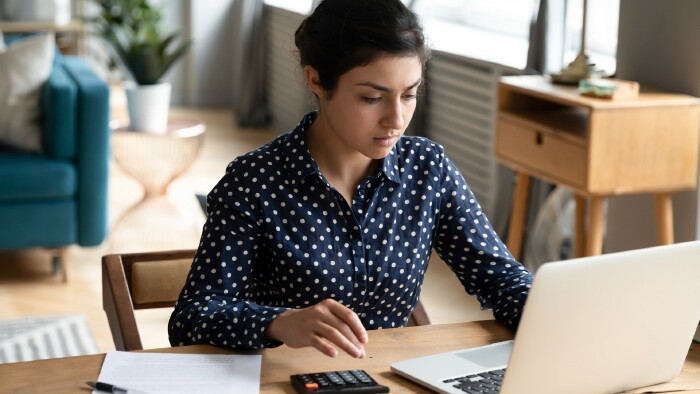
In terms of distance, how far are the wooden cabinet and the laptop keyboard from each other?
60.3 inches

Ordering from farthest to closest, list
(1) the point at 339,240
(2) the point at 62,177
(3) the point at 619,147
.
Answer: (2) the point at 62,177
(3) the point at 619,147
(1) the point at 339,240

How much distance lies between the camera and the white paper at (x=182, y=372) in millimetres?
1273

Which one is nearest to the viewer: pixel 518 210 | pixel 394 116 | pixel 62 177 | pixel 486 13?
pixel 394 116

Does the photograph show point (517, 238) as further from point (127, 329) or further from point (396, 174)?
point (127, 329)

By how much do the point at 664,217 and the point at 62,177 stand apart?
85.1 inches

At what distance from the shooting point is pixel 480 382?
132 centimetres

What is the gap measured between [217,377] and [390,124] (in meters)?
0.44

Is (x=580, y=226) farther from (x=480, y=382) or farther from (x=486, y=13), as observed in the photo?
(x=480, y=382)

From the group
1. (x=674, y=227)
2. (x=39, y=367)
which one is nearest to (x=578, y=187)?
(x=674, y=227)

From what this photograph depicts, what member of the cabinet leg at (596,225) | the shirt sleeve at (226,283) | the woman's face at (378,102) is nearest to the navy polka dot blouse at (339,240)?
the shirt sleeve at (226,283)

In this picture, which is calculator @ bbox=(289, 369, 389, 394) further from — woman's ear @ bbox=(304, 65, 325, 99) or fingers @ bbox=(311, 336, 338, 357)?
woman's ear @ bbox=(304, 65, 325, 99)

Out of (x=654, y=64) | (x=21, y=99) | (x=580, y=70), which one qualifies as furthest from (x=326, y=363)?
(x=21, y=99)

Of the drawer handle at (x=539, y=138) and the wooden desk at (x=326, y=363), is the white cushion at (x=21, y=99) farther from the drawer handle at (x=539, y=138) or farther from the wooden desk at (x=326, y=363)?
the wooden desk at (x=326, y=363)

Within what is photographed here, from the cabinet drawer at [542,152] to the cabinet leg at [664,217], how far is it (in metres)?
0.28
